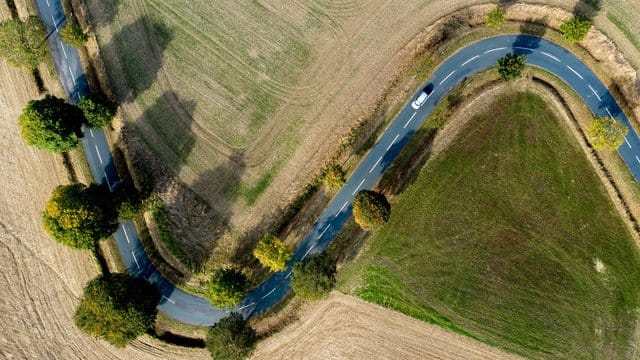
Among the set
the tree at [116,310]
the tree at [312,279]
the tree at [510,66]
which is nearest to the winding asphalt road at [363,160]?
the tree at [510,66]

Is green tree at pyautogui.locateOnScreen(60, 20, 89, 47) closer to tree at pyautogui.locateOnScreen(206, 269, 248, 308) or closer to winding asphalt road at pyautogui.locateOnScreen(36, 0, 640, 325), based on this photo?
winding asphalt road at pyautogui.locateOnScreen(36, 0, 640, 325)

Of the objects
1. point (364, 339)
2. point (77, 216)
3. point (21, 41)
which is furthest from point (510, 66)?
point (21, 41)

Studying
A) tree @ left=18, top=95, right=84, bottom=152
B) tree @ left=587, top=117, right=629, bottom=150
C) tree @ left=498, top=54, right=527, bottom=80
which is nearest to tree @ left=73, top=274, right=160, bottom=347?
tree @ left=18, top=95, right=84, bottom=152

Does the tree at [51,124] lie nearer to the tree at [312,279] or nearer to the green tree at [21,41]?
the green tree at [21,41]

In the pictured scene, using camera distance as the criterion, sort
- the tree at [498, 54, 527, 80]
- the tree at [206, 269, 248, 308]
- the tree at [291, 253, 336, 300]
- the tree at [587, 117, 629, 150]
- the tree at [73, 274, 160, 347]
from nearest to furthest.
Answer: the tree at [73, 274, 160, 347] → the tree at [291, 253, 336, 300] → the tree at [206, 269, 248, 308] → the tree at [587, 117, 629, 150] → the tree at [498, 54, 527, 80]

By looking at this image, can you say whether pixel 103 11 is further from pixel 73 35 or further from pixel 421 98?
pixel 421 98

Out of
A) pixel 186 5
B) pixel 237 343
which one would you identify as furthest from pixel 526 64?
pixel 237 343
